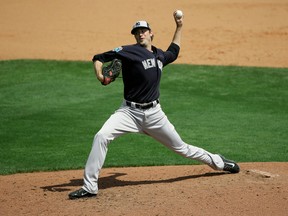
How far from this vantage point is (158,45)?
18.5 m

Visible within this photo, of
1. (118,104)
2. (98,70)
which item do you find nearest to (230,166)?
(98,70)

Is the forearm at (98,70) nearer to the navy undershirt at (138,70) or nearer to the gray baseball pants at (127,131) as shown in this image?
the navy undershirt at (138,70)

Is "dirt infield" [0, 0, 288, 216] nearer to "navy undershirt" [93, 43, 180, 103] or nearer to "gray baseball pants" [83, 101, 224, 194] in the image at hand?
"gray baseball pants" [83, 101, 224, 194]

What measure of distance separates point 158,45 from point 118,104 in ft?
21.5

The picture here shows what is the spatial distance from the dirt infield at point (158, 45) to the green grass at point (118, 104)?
821 millimetres

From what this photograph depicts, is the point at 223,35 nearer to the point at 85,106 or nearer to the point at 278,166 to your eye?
the point at 85,106

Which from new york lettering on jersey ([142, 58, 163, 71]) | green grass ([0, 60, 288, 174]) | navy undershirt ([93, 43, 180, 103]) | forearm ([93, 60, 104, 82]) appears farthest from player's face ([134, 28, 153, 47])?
green grass ([0, 60, 288, 174])

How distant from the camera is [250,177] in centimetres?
726

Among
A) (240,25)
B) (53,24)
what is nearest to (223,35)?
(240,25)

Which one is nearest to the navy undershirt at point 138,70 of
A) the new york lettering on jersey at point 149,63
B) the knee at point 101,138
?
the new york lettering on jersey at point 149,63

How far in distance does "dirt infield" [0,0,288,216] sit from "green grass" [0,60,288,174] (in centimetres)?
82

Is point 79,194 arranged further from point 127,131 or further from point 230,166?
point 230,166

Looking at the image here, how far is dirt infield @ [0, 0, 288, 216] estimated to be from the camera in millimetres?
6328

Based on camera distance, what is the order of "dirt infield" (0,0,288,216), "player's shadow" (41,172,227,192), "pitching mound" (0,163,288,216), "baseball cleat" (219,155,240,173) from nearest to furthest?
"pitching mound" (0,163,288,216)
"dirt infield" (0,0,288,216)
"player's shadow" (41,172,227,192)
"baseball cleat" (219,155,240,173)
